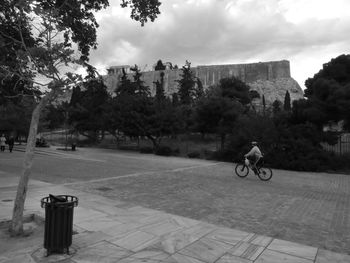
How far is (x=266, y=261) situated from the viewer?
4.96 m

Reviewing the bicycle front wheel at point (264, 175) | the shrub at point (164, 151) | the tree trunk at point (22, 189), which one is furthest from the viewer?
the shrub at point (164, 151)

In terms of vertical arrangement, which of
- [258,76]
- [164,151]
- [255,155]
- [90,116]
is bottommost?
[164,151]

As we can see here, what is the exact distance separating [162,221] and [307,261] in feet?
10.1

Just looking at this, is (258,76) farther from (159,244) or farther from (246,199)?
(159,244)

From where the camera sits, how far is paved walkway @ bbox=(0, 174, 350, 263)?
492cm

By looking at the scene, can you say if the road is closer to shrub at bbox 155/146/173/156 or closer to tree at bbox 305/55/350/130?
tree at bbox 305/55/350/130

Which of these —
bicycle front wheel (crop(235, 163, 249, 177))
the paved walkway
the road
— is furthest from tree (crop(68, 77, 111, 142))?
the paved walkway

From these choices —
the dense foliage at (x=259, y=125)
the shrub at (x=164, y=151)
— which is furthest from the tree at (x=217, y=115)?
the shrub at (x=164, y=151)

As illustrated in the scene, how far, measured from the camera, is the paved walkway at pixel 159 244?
4922mm

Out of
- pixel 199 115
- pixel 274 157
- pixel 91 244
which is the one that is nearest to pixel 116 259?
pixel 91 244

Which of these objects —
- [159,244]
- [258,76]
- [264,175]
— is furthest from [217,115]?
[258,76]

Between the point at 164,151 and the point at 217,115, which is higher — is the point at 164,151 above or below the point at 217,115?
below

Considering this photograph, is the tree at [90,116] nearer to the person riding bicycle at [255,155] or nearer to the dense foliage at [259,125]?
the dense foliage at [259,125]

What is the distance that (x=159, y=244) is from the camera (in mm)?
5566
